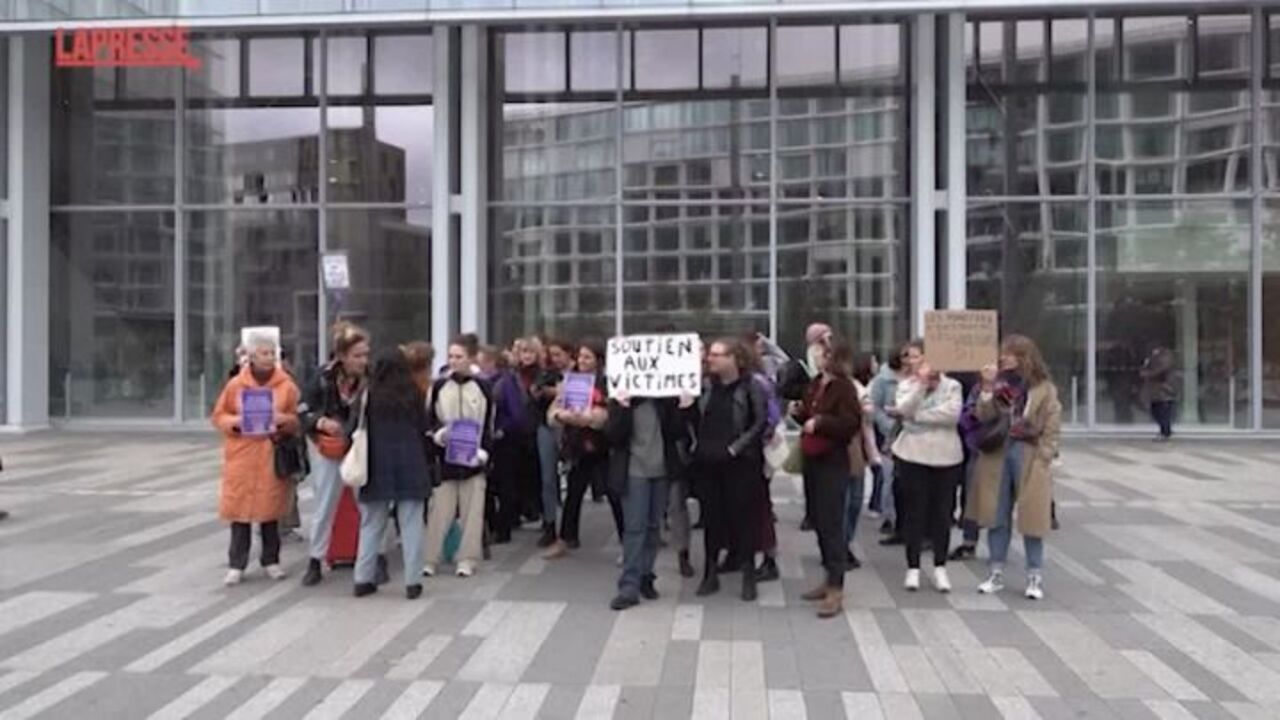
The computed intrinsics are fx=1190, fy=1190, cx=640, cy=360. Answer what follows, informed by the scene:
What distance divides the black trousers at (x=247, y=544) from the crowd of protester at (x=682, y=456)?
15 mm

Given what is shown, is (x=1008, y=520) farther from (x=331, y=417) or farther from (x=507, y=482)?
(x=331, y=417)

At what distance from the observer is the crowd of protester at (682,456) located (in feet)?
26.9

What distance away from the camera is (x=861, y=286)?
20.3 meters

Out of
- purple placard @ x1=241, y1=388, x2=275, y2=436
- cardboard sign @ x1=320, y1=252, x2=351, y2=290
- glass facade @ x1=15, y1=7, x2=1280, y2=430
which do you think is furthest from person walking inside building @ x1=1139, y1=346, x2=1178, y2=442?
purple placard @ x1=241, y1=388, x2=275, y2=436

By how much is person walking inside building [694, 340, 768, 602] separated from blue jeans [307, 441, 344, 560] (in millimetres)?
2681

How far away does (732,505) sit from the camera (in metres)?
8.36

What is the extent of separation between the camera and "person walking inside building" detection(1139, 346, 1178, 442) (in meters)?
19.3

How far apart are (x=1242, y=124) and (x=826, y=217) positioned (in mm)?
7152

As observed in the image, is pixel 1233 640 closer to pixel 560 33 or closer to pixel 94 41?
pixel 560 33

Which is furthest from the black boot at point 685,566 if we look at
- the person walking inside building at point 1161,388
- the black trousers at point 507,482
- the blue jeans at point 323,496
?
Result: the person walking inside building at point 1161,388

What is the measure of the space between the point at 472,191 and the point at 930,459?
13508 millimetres

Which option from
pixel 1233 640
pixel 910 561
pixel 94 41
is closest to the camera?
pixel 1233 640

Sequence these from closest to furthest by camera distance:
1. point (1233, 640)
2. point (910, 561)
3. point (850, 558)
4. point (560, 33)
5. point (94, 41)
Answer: point (1233, 640)
point (910, 561)
point (850, 558)
point (94, 41)
point (560, 33)

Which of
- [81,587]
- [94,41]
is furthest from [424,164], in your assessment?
[81,587]
